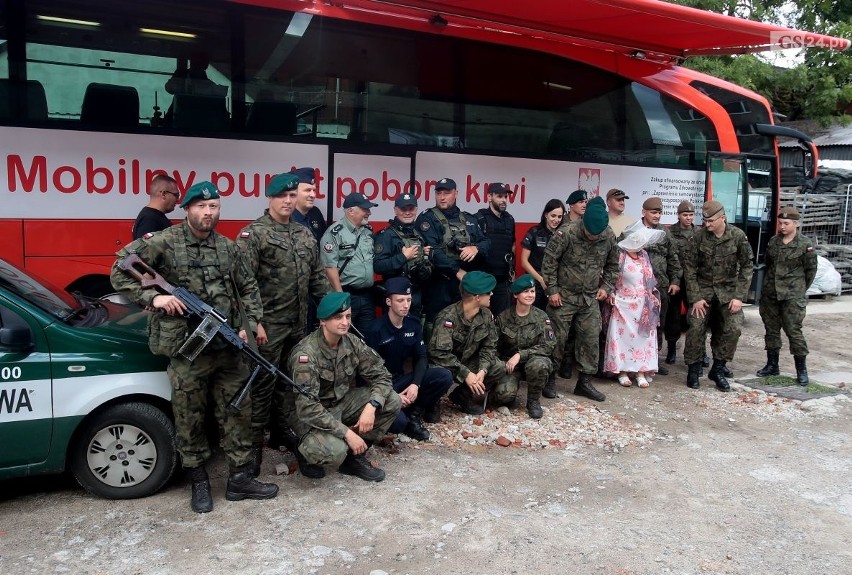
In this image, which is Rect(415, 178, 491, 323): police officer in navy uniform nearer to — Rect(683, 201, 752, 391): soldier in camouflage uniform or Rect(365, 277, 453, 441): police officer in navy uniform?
Rect(365, 277, 453, 441): police officer in navy uniform

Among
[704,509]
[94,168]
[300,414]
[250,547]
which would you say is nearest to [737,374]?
[704,509]

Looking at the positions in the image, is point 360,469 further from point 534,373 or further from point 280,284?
point 534,373

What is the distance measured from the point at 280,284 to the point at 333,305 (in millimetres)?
563

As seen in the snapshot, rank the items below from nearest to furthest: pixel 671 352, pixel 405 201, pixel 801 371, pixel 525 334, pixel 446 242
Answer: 1. pixel 405 201
2. pixel 525 334
3. pixel 446 242
4. pixel 801 371
5. pixel 671 352

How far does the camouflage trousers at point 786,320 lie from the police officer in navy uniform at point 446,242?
308cm

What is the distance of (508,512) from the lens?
422 centimetres

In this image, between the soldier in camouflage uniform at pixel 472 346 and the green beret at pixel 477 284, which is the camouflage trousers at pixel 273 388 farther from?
the green beret at pixel 477 284

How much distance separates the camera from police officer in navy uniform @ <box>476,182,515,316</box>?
22.3ft

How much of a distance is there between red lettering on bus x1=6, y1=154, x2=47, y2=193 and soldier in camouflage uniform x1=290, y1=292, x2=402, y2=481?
7.75 feet

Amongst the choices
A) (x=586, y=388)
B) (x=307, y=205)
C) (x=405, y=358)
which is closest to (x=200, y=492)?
(x=405, y=358)

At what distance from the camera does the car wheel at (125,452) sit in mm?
4066

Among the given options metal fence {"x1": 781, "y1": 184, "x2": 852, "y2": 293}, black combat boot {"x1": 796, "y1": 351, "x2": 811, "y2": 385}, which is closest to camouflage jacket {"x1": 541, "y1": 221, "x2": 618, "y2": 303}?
black combat boot {"x1": 796, "y1": 351, "x2": 811, "y2": 385}

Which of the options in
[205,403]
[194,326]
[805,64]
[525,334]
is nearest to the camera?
[194,326]

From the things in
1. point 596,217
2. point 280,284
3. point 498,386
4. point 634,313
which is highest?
point 596,217
